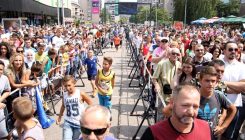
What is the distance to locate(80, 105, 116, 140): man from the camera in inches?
95.4

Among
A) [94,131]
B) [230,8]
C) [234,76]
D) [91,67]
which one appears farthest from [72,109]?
[230,8]

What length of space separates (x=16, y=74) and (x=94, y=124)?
416cm

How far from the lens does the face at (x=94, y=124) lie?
2424 millimetres

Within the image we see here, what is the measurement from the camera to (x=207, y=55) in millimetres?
8258

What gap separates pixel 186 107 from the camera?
2.42 meters

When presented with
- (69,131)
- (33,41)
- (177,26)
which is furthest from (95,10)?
(69,131)

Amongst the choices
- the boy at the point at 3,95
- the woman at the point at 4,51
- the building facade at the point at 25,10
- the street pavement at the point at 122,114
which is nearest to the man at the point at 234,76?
the street pavement at the point at 122,114

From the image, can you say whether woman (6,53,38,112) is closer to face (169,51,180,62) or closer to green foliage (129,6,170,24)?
face (169,51,180,62)

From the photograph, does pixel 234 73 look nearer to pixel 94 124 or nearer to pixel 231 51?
pixel 231 51

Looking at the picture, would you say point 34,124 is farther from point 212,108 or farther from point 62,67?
point 62,67

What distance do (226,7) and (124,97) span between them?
86.4 metres

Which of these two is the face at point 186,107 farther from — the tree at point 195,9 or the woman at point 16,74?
the tree at point 195,9

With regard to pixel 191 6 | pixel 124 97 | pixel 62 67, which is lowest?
pixel 124 97

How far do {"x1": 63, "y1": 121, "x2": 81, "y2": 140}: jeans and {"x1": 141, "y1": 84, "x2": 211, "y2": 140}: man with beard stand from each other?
2463 millimetres
